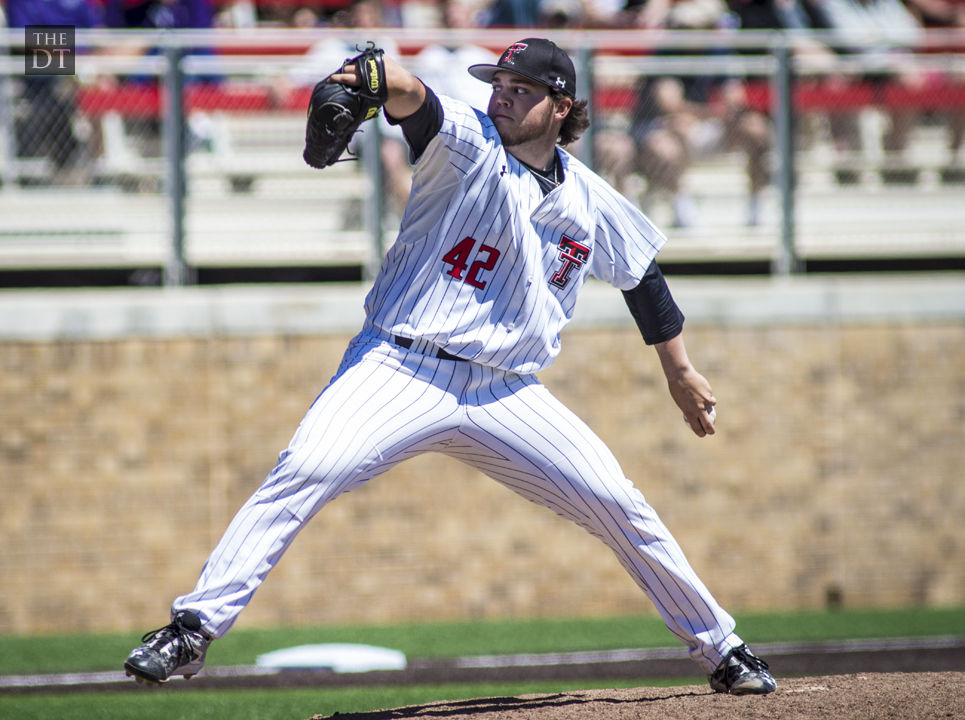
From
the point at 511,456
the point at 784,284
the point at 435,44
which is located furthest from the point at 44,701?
the point at 784,284

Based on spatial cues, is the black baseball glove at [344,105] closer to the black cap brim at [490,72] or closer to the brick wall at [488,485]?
the black cap brim at [490,72]

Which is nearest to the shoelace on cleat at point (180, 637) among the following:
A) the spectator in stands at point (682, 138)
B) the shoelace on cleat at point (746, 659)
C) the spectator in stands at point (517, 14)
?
the shoelace on cleat at point (746, 659)

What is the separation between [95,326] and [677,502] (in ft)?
13.4

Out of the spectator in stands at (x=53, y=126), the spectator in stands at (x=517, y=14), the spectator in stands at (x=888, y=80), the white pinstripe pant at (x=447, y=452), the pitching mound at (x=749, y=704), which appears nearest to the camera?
the white pinstripe pant at (x=447, y=452)

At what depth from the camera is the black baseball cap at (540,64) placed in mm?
4117

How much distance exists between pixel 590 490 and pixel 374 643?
10.8 feet

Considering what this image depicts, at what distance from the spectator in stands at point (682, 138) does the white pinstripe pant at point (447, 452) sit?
13.3 feet

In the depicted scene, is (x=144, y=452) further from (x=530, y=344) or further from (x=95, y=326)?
(x=530, y=344)

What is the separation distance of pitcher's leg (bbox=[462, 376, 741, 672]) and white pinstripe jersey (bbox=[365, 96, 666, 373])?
193mm

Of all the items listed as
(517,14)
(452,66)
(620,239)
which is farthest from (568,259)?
(517,14)

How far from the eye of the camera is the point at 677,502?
323 inches

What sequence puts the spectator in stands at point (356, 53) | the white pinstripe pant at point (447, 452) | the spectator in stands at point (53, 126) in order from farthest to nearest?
the spectator in stands at point (356, 53) < the spectator in stands at point (53, 126) < the white pinstripe pant at point (447, 452)

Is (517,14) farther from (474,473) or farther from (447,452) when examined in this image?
(447,452)

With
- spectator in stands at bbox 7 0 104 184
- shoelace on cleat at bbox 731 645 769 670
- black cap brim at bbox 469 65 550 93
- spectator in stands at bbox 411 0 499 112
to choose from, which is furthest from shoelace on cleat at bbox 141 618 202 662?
spectator in stands at bbox 411 0 499 112
